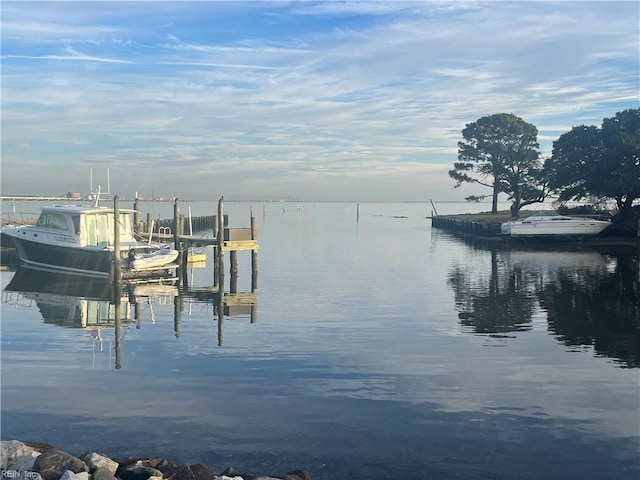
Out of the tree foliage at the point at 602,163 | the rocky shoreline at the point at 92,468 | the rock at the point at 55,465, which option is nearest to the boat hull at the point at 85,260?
the rocky shoreline at the point at 92,468

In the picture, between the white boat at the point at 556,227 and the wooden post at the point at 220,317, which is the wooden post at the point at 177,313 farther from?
the white boat at the point at 556,227

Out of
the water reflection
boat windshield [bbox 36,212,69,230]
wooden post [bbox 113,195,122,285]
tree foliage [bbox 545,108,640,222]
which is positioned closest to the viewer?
the water reflection

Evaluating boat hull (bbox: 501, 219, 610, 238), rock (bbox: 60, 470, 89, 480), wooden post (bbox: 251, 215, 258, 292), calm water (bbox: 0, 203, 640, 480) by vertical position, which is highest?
boat hull (bbox: 501, 219, 610, 238)

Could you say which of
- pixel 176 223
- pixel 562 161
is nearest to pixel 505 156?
pixel 562 161

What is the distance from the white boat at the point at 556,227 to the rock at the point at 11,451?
47704 mm

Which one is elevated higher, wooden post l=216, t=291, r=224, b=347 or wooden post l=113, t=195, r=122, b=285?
wooden post l=113, t=195, r=122, b=285

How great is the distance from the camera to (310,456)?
9.55m

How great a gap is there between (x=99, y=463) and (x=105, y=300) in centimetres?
1782

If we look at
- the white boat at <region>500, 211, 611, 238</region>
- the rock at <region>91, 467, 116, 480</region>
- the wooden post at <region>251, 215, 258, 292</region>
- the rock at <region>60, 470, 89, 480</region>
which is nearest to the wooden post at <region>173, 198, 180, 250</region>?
the wooden post at <region>251, 215, 258, 292</region>

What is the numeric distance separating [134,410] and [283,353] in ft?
16.7

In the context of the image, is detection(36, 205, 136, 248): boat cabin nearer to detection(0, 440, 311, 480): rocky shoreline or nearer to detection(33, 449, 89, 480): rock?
detection(0, 440, 311, 480): rocky shoreline

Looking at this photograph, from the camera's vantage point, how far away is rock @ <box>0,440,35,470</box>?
8.52 m

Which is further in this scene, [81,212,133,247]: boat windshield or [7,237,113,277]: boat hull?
[81,212,133,247]: boat windshield

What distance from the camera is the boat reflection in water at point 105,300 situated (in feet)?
67.2
